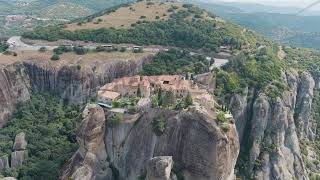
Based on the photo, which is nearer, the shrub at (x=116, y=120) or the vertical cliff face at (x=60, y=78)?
the shrub at (x=116, y=120)

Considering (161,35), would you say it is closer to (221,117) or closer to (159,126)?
(159,126)

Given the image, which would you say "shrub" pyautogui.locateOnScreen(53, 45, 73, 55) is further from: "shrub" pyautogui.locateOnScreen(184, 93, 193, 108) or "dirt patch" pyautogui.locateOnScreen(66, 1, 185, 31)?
"shrub" pyautogui.locateOnScreen(184, 93, 193, 108)

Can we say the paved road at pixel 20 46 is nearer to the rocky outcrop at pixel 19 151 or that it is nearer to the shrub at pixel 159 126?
the rocky outcrop at pixel 19 151

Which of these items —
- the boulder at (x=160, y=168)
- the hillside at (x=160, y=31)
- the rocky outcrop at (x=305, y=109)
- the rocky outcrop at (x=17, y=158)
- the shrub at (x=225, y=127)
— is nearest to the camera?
the boulder at (x=160, y=168)

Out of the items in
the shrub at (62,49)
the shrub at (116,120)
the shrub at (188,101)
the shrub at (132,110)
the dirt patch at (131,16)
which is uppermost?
the shrub at (188,101)

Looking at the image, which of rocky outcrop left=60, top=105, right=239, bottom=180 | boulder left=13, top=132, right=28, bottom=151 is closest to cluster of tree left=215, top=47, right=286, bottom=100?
rocky outcrop left=60, top=105, right=239, bottom=180

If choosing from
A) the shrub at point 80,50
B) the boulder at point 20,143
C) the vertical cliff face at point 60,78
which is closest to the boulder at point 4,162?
the boulder at point 20,143

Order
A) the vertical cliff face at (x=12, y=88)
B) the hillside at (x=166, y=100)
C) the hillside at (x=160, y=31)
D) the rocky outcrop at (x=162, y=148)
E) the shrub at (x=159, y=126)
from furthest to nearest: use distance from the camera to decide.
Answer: the hillside at (x=160, y=31), the vertical cliff face at (x=12, y=88), the shrub at (x=159, y=126), the hillside at (x=166, y=100), the rocky outcrop at (x=162, y=148)
